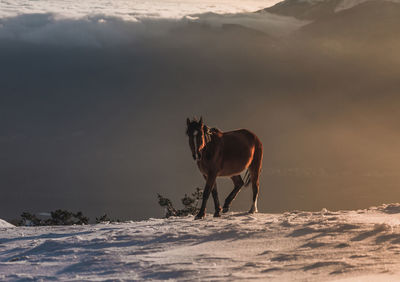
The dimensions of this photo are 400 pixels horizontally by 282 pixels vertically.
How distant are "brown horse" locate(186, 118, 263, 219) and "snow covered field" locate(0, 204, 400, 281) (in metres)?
1.25

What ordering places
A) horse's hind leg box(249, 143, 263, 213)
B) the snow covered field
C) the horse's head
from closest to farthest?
Answer: the snow covered field < the horse's head < horse's hind leg box(249, 143, 263, 213)

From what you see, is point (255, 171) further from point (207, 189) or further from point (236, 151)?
point (207, 189)

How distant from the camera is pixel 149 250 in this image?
8.88m

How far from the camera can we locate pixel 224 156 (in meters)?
12.0

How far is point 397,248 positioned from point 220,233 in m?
2.73

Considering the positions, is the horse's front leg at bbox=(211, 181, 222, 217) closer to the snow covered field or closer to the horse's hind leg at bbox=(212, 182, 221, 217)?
the horse's hind leg at bbox=(212, 182, 221, 217)

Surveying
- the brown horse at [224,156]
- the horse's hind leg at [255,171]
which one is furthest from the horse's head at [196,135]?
the horse's hind leg at [255,171]

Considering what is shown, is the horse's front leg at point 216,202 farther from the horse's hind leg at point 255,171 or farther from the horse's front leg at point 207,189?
the horse's hind leg at point 255,171

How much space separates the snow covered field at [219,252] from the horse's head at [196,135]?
1336 millimetres

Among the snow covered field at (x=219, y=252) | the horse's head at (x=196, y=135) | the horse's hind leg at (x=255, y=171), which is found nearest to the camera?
the snow covered field at (x=219, y=252)

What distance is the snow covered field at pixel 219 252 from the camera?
7.51 metres

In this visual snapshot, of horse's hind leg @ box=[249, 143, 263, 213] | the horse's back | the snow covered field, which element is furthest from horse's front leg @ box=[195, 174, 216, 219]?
horse's hind leg @ box=[249, 143, 263, 213]

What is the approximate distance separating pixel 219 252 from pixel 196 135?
3.03 meters

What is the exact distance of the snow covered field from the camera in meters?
7.51
